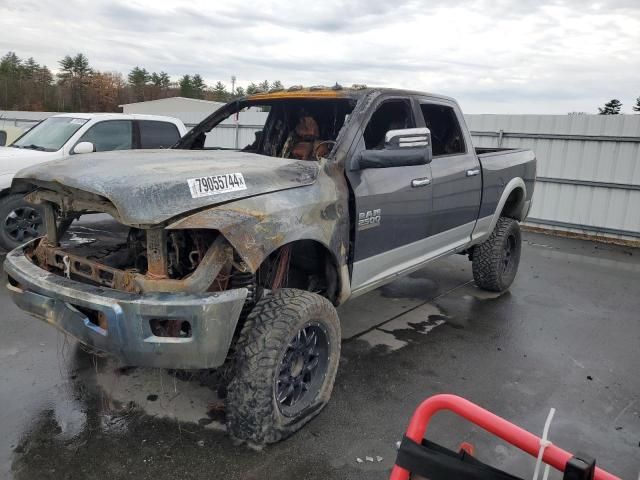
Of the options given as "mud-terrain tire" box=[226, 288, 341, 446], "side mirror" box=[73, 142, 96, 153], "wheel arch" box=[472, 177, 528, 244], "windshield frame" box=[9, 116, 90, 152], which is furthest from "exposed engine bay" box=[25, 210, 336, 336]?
"windshield frame" box=[9, 116, 90, 152]

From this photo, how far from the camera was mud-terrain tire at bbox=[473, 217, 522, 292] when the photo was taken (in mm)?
5645

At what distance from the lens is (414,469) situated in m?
1.58

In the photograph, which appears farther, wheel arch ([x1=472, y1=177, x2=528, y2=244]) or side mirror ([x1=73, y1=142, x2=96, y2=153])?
side mirror ([x1=73, y1=142, x2=96, y2=153])

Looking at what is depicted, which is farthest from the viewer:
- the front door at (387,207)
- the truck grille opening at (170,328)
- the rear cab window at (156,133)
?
the rear cab window at (156,133)

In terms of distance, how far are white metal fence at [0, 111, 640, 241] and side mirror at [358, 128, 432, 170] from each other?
20.4 feet

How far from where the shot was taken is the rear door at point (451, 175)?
4410 mm

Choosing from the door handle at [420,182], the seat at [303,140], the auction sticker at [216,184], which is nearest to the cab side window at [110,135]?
the seat at [303,140]

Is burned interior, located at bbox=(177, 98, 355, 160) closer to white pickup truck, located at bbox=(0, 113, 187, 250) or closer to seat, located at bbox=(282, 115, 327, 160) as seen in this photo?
seat, located at bbox=(282, 115, 327, 160)

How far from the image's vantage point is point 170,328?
2.67m

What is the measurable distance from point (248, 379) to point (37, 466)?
115 centimetres

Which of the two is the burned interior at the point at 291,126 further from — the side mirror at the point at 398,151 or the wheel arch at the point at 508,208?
the wheel arch at the point at 508,208

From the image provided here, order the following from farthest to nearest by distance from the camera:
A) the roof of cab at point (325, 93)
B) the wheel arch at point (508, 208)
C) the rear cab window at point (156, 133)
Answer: the rear cab window at point (156, 133)
the wheel arch at point (508, 208)
the roof of cab at point (325, 93)

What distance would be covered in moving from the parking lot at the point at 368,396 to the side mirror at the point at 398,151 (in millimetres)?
1531

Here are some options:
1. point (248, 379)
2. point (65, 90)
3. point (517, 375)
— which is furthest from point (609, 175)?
point (65, 90)
